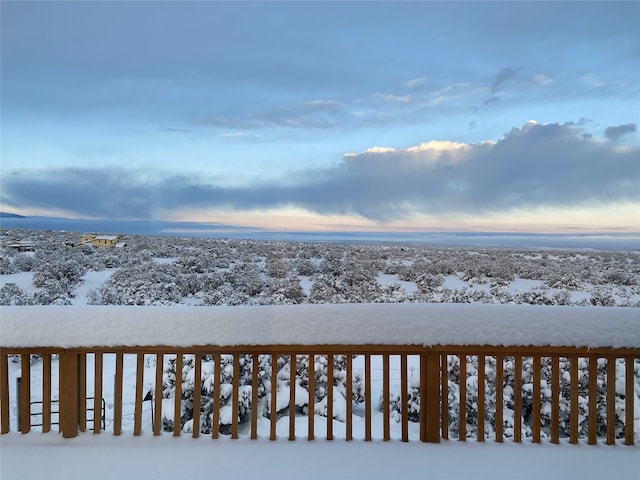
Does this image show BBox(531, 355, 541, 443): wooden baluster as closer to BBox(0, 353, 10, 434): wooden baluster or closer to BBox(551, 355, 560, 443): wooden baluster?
BBox(551, 355, 560, 443): wooden baluster

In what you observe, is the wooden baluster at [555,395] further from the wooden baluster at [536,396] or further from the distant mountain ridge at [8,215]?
the distant mountain ridge at [8,215]

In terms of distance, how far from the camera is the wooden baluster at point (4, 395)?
7.05 ft

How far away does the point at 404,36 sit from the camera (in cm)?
404

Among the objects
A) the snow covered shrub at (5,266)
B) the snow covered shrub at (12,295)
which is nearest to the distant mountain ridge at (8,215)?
the snow covered shrub at (5,266)

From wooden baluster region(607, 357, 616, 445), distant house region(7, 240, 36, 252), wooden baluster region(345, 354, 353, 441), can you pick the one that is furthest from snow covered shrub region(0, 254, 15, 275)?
wooden baluster region(607, 357, 616, 445)

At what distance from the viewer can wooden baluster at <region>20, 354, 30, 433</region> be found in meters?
2.15

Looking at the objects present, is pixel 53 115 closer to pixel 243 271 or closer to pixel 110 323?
pixel 243 271

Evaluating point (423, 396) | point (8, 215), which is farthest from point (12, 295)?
point (423, 396)

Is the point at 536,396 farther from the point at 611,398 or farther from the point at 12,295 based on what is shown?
the point at 12,295

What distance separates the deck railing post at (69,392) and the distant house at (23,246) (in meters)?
3.65

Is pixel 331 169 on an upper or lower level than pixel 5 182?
upper

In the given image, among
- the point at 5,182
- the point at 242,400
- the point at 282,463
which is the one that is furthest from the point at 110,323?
the point at 5,182

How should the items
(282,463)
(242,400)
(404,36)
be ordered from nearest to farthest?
1. (282,463)
2. (242,400)
3. (404,36)

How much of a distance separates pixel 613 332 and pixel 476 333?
2.38ft
